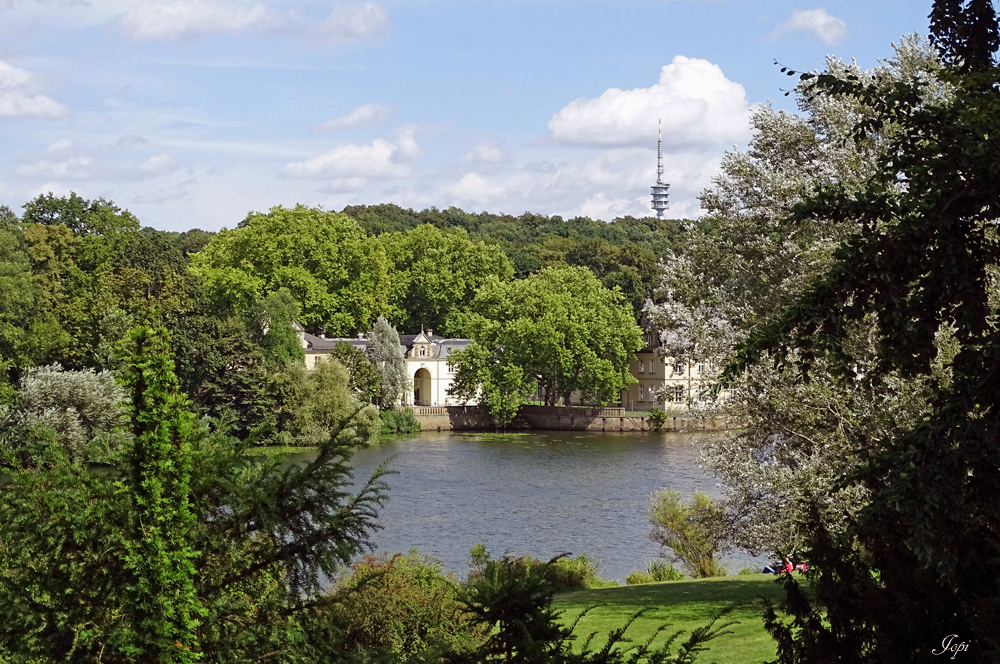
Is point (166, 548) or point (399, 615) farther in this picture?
point (399, 615)

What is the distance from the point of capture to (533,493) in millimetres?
39688

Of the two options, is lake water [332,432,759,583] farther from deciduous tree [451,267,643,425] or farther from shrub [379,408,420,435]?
deciduous tree [451,267,643,425]

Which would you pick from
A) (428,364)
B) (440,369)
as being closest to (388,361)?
(428,364)

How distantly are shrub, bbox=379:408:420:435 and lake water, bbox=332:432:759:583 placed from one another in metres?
1.92

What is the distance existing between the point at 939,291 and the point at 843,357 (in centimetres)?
65

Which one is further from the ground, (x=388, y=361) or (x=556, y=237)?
(x=556, y=237)

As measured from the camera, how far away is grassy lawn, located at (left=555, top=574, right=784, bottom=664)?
1306 cm

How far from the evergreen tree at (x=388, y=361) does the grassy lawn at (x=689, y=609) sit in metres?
42.6

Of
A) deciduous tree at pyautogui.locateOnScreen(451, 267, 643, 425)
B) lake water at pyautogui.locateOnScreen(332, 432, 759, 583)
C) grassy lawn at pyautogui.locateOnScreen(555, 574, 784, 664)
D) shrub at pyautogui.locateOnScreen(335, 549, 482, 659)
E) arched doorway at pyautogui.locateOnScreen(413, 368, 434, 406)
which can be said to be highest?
deciduous tree at pyautogui.locateOnScreen(451, 267, 643, 425)

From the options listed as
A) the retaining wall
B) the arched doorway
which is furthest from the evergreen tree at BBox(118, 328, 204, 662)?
the arched doorway

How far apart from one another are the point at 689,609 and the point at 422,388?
189 ft

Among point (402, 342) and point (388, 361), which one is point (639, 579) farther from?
point (402, 342)

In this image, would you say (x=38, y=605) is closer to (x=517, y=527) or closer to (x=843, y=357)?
(x=843, y=357)

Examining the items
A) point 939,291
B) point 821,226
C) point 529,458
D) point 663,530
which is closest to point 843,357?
point 939,291
